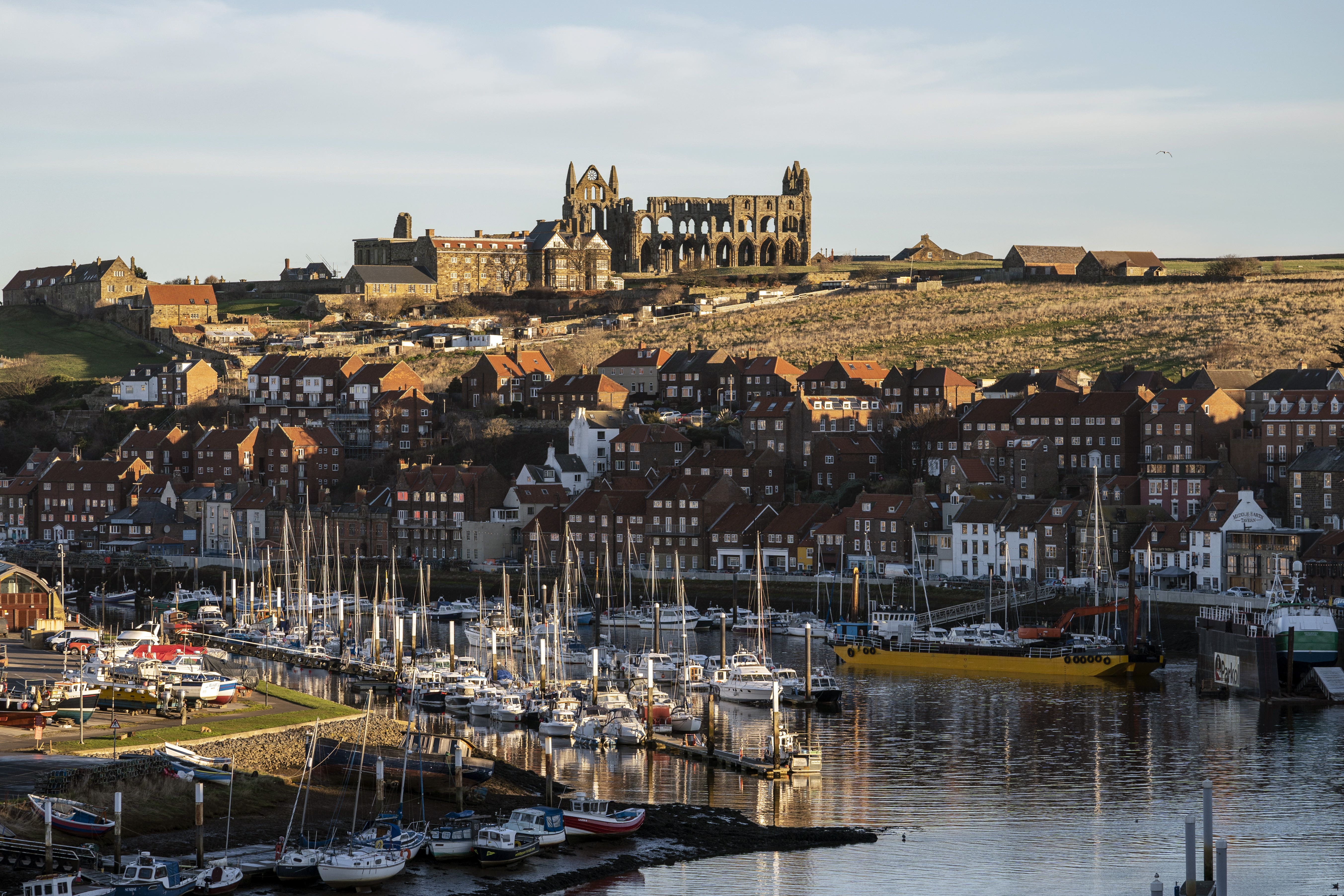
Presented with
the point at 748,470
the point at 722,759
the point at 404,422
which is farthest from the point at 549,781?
the point at 404,422

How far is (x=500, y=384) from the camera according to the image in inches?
4033

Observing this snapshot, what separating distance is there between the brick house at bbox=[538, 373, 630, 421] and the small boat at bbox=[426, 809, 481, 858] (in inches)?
2496

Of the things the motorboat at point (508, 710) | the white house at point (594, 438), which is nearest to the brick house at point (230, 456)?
the white house at point (594, 438)

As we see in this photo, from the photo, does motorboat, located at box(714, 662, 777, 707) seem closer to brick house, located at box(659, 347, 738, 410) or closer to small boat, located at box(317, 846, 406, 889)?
small boat, located at box(317, 846, 406, 889)

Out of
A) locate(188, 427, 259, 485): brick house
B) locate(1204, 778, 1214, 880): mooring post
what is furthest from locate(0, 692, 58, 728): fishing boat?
locate(188, 427, 259, 485): brick house

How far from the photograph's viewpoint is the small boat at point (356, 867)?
99.3ft

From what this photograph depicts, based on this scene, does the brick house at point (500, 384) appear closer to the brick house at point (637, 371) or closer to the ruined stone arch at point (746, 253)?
the brick house at point (637, 371)

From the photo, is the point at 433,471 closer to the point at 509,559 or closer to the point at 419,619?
the point at 509,559

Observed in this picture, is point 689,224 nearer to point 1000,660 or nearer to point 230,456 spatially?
point 230,456

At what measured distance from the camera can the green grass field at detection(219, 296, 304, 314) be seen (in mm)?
130125

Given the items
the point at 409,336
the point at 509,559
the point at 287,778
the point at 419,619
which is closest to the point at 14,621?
the point at 419,619

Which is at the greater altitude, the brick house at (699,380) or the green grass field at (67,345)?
the green grass field at (67,345)

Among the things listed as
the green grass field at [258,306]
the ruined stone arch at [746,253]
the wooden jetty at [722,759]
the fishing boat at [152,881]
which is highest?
the ruined stone arch at [746,253]

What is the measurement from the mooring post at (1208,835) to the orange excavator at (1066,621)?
94.7 feet
